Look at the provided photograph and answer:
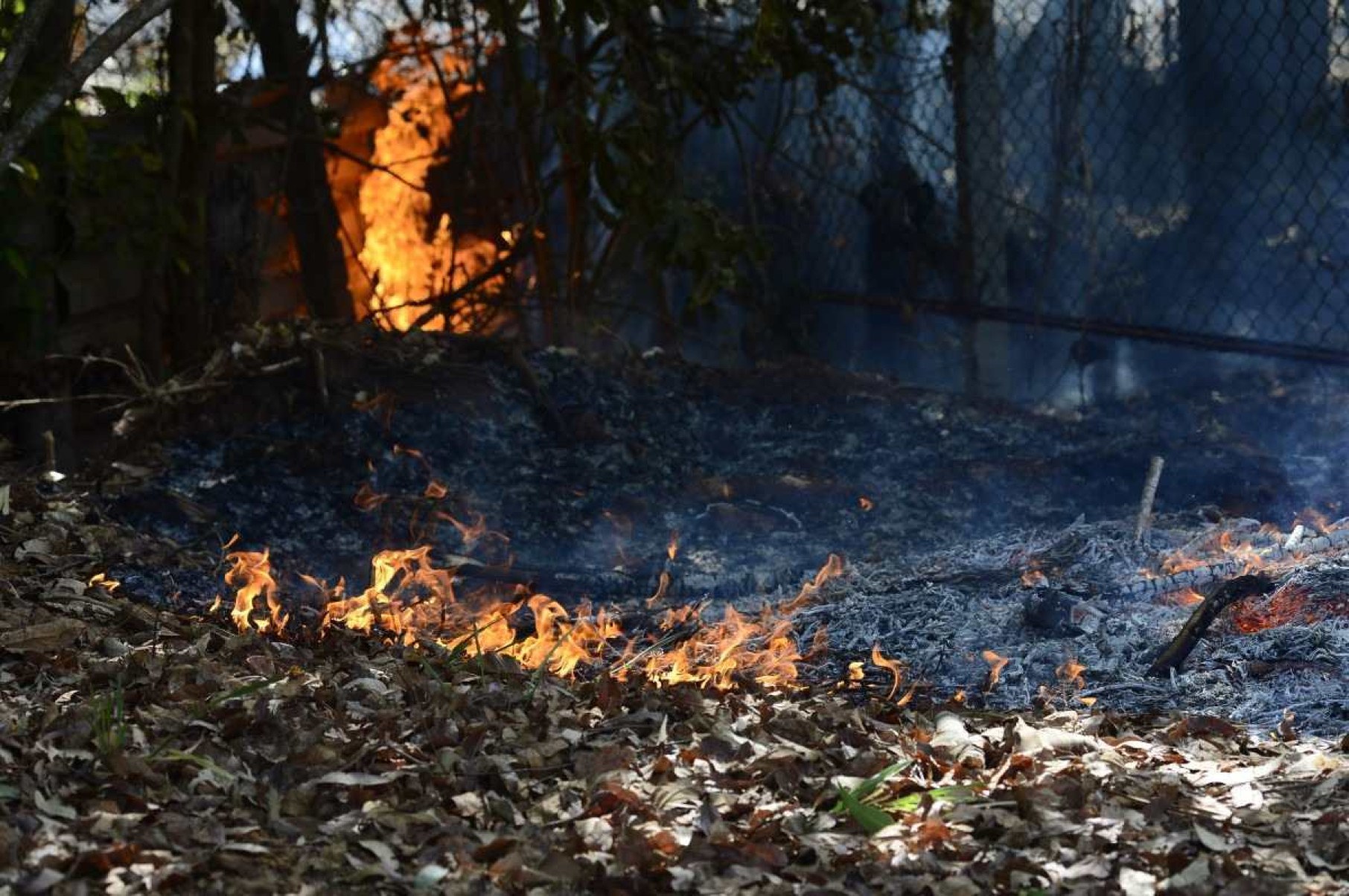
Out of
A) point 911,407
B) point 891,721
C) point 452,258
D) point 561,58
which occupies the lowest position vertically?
point 891,721

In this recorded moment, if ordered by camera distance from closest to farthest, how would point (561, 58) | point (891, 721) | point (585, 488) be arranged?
point (891, 721) < point (585, 488) < point (561, 58)

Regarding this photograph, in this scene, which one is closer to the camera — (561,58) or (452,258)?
(561,58)

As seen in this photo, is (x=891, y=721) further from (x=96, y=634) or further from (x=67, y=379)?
(x=67, y=379)

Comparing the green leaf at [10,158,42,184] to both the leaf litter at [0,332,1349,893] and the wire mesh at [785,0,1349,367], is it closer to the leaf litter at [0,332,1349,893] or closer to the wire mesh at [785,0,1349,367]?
the leaf litter at [0,332,1349,893]

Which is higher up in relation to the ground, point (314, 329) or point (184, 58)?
point (184, 58)

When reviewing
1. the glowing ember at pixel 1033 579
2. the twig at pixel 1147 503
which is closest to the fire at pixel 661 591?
the glowing ember at pixel 1033 579

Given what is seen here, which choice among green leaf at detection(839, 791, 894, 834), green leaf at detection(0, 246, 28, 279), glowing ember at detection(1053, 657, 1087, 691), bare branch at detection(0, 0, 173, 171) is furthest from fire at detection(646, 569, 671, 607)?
green leaf at detection(0, 246, 28, 279)

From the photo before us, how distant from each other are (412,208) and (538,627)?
452cm

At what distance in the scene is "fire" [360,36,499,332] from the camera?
8.04m

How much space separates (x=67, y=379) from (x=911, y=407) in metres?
3.56

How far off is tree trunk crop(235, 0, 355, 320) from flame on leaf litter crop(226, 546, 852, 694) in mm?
2691

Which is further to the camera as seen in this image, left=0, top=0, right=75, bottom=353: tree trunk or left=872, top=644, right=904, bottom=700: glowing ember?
left=0, top=0, right=75, bottom=353: tree trunk

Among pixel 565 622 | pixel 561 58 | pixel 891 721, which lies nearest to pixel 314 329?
pixel 561 58

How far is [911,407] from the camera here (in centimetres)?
654
